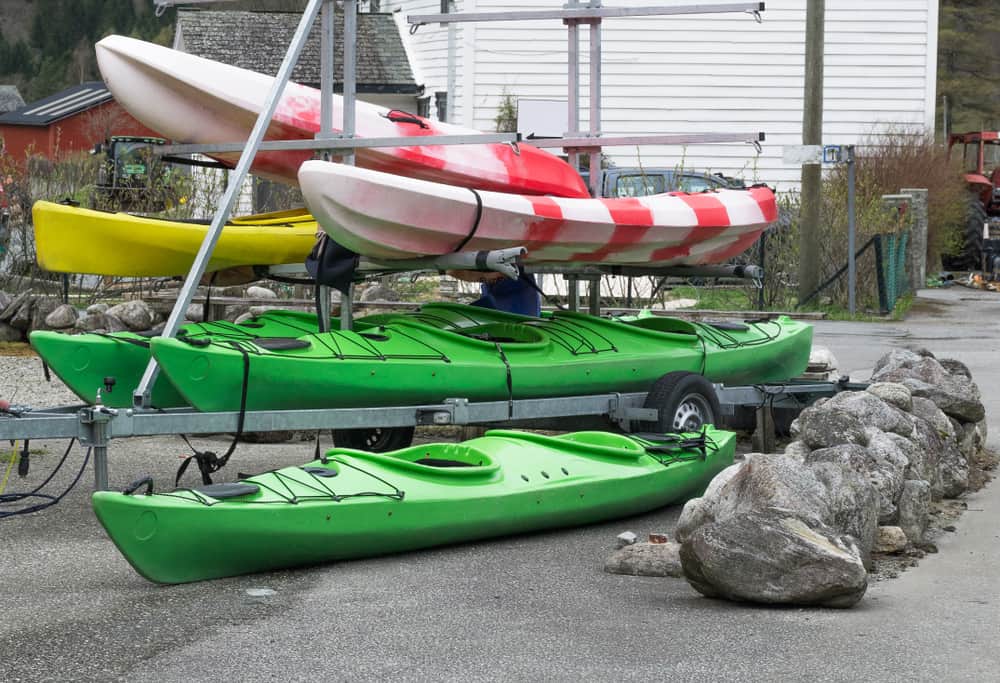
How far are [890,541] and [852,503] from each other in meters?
0.52

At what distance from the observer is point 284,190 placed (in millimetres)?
20156

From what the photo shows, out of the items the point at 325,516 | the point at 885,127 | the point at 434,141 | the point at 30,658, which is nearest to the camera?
the point at 30,658

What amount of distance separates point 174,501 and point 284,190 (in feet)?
48.1

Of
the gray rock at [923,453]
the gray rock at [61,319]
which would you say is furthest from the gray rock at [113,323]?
the gray rock at [923,453]

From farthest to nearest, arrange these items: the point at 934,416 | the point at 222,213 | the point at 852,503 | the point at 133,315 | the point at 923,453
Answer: the point at 133,315 → the point at 934,416 → the point at 222,213 → the point at 923,453 → the point at 852,503

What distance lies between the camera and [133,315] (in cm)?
1373

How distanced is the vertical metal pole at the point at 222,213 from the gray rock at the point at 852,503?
3.17 m

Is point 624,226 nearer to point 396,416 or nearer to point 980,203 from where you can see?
point 396,416

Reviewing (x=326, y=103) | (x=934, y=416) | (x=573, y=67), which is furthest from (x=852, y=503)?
(x=573, y=67)

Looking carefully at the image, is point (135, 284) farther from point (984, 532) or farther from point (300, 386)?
point (984, 532)

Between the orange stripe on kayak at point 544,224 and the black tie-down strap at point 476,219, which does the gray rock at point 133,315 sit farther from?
the black tie-down strap at point 476,219

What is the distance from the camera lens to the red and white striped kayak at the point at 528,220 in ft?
26.4

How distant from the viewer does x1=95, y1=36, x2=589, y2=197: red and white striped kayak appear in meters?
9.45

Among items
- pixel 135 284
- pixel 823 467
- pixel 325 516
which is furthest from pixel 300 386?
pixel 135 284
